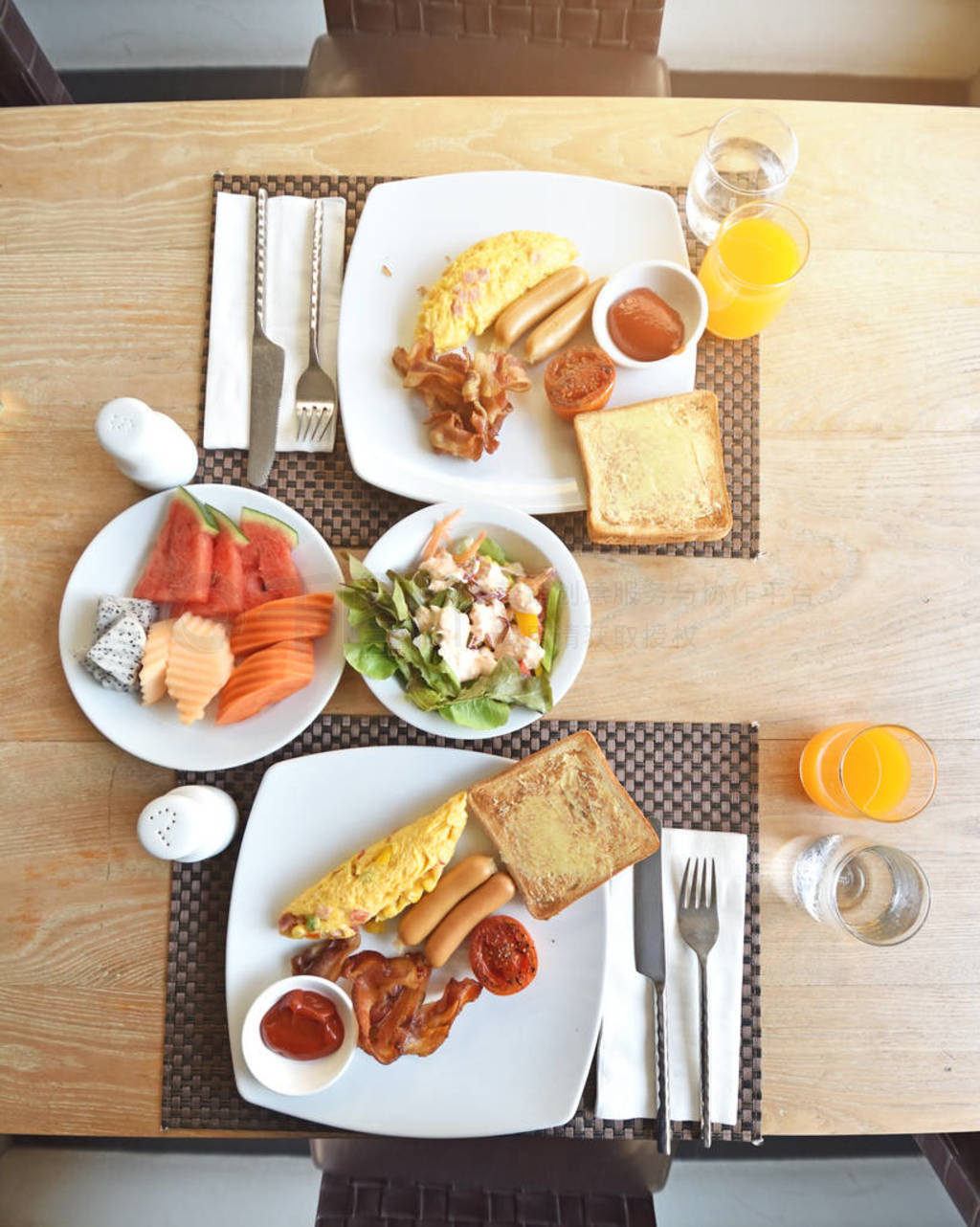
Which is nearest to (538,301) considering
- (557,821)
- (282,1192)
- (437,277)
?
(437,277)

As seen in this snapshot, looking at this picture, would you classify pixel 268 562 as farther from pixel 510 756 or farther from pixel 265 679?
pixel 510 756

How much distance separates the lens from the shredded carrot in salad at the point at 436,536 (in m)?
1.53

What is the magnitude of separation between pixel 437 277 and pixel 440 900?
1.16 metres

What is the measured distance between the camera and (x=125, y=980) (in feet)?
5.04

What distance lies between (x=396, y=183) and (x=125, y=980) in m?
1.55

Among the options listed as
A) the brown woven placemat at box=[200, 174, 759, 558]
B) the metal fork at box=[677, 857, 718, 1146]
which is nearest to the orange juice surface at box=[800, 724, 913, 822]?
the metal fork at box=[677, 857, 718, 1146]

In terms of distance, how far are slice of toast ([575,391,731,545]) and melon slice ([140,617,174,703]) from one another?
0.78 m

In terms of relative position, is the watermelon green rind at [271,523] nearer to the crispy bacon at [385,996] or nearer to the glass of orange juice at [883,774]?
the crispy bacon at [385,996]

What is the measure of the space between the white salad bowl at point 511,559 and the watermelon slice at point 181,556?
282mm

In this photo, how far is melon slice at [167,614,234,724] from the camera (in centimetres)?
151

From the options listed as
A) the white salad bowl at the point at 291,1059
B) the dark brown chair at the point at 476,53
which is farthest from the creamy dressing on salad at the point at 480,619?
the dark brown chair at the point at 476,53

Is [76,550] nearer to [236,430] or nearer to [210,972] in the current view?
[236,430]

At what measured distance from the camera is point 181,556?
1.53 meters

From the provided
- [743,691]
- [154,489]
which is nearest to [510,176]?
[154,489]
